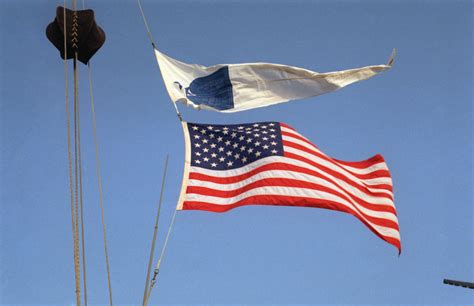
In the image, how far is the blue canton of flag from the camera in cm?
1517

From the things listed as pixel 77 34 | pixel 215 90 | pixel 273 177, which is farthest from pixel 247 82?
pixel 77 34

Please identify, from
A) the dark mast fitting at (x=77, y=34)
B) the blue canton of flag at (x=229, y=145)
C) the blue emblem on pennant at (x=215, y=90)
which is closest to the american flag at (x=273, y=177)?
the blue canton of flag at (x=229, y=145)

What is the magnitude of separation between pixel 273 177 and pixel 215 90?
2763 millimetres

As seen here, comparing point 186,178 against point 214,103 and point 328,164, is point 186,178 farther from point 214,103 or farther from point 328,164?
point 328,164

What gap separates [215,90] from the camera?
16125 mm

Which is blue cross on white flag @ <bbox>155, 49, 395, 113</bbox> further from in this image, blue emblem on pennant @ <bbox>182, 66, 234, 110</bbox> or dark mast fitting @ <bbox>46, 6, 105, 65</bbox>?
dark mast fitting @ <bbox>46, 6, 105, 65</bbox>

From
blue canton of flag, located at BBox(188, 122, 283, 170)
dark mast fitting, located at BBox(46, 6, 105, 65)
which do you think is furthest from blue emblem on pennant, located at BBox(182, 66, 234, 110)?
dark mast fitting, located at BBox(46, 6, 105, 65)

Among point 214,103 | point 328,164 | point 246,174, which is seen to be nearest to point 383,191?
point 328,164

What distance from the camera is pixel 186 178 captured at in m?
14.3

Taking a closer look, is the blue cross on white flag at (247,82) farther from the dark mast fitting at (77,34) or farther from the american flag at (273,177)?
the dark mast fitting at (77,34)

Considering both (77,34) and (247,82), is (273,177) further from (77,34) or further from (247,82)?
(77,34)

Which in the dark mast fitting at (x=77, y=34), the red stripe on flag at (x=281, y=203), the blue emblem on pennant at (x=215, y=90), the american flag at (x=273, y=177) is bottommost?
the red stripe on flag at (x=281, y=203)

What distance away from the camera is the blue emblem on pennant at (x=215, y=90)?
629 inches

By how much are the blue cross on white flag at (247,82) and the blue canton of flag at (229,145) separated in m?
0.57
